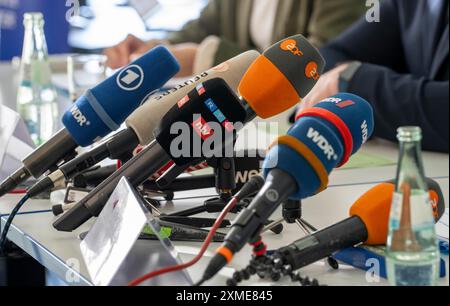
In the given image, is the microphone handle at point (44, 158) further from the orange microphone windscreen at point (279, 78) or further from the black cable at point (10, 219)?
the orange microphone windscreen at point (279, 78)

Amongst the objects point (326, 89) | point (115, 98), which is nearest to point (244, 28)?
point (326, 89)

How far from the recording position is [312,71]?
0.84 meters

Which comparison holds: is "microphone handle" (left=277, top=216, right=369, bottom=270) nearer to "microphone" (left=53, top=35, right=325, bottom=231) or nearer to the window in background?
"microphone" (left=53, top=35, right=325, bottom=231)

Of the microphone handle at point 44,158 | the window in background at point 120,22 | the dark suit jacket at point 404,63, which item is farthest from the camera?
the window in background at point 120,22

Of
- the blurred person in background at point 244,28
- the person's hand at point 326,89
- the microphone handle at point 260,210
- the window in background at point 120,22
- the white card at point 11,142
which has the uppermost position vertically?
the microphone handle at point 260,210

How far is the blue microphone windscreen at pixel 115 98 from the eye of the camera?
954 millimetres

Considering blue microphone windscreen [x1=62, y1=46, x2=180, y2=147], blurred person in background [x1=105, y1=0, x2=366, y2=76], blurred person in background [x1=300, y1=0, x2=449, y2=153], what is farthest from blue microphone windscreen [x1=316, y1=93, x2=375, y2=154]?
blurred person in background [x1=105, y1=0, x2=366, y2=76]

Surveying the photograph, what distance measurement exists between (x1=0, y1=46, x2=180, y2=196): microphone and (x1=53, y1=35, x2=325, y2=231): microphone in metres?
0.09

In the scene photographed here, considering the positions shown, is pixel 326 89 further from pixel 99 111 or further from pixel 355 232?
pixel 355 232

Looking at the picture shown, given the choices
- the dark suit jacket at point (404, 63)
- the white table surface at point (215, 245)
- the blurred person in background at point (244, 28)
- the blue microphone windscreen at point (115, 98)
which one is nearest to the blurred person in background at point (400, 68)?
the dark suit jacket at point (404, 63)
